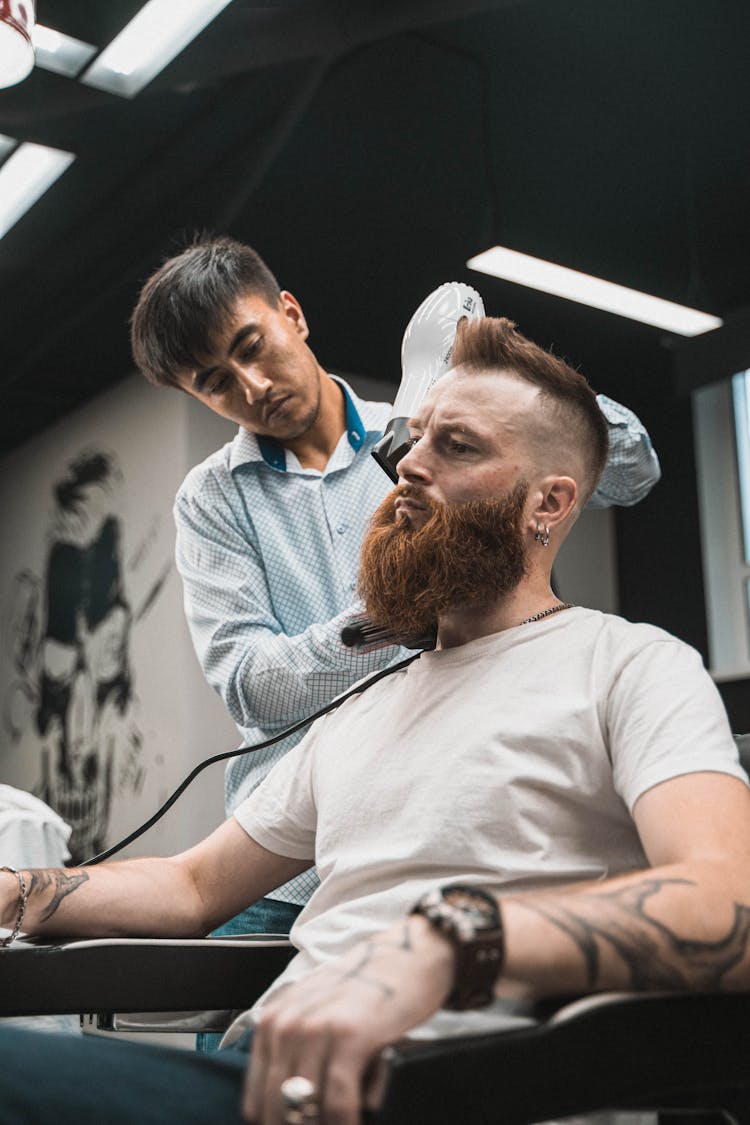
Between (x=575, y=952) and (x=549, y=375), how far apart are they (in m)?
0.88

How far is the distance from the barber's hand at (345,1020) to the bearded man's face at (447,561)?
665 millimetres

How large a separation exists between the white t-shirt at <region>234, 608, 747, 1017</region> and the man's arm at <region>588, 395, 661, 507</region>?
0.59 m

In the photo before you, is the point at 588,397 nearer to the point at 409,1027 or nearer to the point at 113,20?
the point at 409,1027

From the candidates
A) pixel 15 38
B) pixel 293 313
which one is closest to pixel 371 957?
pixel 293 313

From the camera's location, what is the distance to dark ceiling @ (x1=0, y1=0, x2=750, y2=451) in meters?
4.07

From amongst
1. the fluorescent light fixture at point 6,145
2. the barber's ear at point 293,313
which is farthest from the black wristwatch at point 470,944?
the fluorescent light fixture at point 6,145

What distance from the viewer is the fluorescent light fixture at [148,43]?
3617mm

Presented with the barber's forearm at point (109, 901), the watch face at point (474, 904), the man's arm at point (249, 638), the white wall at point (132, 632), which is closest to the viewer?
the watch face at point (474, 904)

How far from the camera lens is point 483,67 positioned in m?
4.42

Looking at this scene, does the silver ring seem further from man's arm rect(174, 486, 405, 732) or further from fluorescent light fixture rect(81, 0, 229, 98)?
fluorescent light fixture rect(81, 0, 229, 98)

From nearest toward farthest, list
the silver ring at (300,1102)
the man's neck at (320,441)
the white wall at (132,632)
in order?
the silver ring at (300,1102), the man's neck at (320,441), the white wall at (132,632)

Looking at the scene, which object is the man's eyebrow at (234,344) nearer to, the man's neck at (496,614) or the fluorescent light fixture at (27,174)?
the man's neck at (496,614)

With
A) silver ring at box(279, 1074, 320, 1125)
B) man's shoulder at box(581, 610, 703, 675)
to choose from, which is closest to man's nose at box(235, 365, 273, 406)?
man's shoulder at box(581, 610, 703, 675)

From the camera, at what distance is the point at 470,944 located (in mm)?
826
